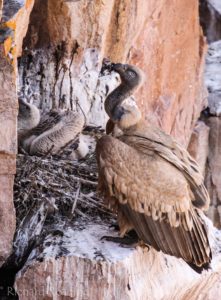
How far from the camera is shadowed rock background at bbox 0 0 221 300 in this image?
14.4 feet

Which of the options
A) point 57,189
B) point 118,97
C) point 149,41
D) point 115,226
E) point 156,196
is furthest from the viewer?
point 149,41

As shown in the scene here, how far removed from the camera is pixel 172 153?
4742mm

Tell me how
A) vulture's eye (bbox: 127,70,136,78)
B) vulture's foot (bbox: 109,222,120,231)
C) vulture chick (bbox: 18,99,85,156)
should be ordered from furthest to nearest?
vulture chick (bbox: 18,99,85,156), vulture's eye (bbox: 127,70,136,78), vulture's foot (bbox: 109,222,120,231)

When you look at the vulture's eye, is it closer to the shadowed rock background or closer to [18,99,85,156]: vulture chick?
the shadowed rock background

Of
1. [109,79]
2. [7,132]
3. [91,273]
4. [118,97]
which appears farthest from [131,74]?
[109,79]

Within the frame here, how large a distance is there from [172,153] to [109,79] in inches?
92.8

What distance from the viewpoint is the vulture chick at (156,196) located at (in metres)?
4.56

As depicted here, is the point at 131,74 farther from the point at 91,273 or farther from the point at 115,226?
the point at 91,273

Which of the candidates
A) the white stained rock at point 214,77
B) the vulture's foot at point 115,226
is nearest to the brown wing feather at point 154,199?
the vulture's foot at point 115,226

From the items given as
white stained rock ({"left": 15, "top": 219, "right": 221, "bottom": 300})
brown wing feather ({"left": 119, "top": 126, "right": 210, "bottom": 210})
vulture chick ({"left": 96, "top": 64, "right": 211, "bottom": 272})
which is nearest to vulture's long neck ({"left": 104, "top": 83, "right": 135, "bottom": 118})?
brown wing feather ({"left": 119, "top": 126, "right": 210, "bottom": 210})

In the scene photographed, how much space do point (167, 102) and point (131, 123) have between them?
12.1 ft

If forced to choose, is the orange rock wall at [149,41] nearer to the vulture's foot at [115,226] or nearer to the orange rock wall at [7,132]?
the vulture's foot at [115,226]

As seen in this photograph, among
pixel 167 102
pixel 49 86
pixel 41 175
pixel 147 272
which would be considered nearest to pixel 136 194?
pixel 147 272

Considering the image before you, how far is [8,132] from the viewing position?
4395 mm
